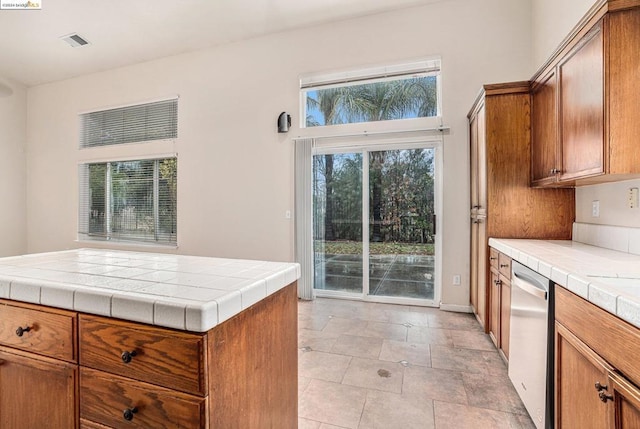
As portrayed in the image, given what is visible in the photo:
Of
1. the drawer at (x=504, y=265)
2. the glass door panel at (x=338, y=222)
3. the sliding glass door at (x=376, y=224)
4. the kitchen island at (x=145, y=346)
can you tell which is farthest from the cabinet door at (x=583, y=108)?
the glass door panel at (x=338, y=222)

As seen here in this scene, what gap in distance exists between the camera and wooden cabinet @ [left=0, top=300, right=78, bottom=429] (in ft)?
3.26

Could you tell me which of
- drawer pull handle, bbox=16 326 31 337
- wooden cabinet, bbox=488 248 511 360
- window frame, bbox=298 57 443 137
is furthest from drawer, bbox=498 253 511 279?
drawer pull handle, bbox=16 326 31 337

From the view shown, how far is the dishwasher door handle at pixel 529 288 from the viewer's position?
1532 mm

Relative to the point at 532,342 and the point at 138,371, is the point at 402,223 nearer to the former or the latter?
the point at 532,342

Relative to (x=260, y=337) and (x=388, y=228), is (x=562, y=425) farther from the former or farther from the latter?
(x=388, y=228)

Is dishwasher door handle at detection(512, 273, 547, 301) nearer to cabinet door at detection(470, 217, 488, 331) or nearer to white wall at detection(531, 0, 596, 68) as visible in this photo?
cabinet door at detection(470, 217, 488, 331)

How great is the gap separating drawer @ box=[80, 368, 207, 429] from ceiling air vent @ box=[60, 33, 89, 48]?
16.9ft

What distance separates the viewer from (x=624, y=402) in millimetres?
927

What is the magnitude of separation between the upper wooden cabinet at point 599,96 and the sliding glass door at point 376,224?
5.64 ft

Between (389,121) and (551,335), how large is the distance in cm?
293

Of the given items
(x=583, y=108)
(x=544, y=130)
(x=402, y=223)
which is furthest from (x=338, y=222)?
(x=583, y=108)

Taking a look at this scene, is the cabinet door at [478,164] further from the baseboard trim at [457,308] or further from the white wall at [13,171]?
the white wall at [13,171]

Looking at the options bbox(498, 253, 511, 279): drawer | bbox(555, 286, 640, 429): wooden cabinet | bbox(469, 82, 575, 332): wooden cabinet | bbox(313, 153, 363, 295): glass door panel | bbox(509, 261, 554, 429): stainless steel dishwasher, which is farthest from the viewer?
bbox(313, 153, 363, 295): glass door panel

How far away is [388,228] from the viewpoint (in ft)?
12.8
